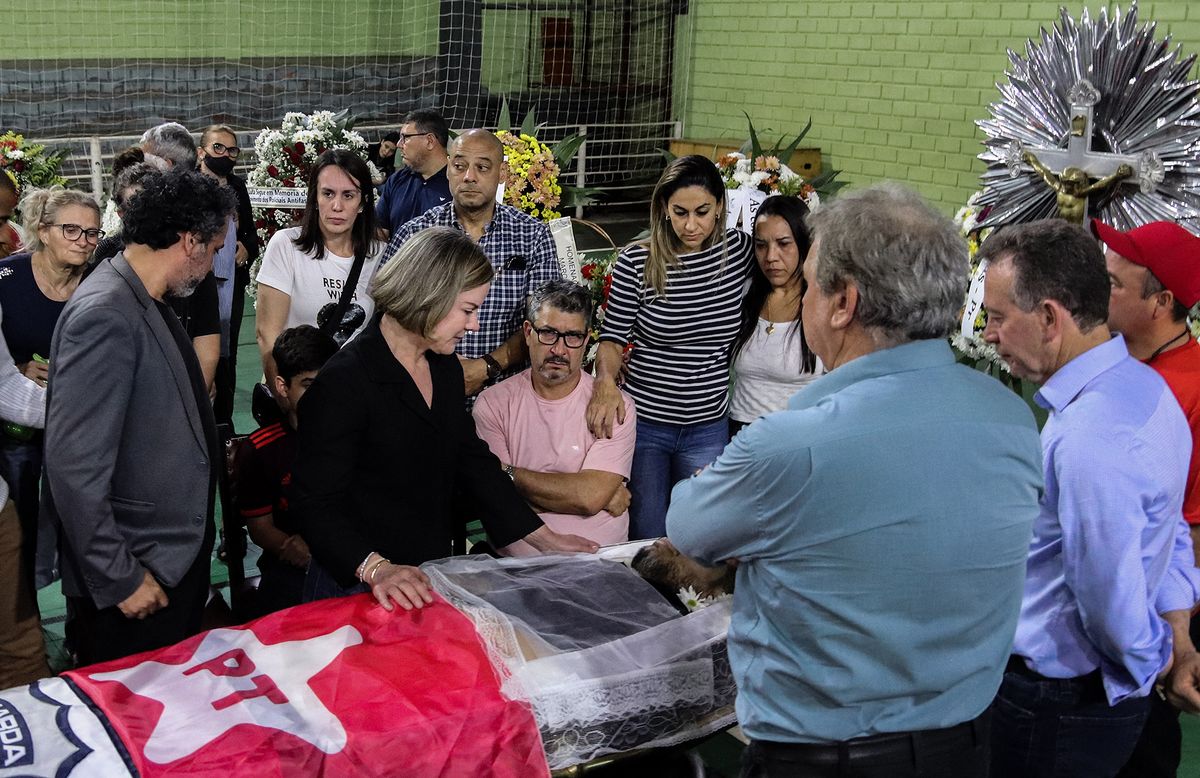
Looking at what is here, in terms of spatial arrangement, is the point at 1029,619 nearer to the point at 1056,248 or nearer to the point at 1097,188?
the point at 1056,248

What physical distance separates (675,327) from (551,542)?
0.90m

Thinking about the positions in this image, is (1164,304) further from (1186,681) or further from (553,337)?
(553,337)

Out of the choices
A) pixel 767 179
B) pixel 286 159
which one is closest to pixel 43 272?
pixel 286 159

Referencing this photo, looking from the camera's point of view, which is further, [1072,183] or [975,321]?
[1072,183]

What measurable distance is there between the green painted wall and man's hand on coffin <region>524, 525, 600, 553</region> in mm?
9414

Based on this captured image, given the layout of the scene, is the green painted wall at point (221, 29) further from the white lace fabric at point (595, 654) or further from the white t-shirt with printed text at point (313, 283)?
the white lace fabric at point (595, 654)

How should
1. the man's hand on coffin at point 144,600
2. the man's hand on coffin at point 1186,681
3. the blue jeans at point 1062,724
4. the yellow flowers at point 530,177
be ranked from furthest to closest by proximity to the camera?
A: the yellow flowers at point 530,177
the man's hand on coffin at point 144,600
the man's hand on coffin at point 1186,681
the blue jeans at point 1062,724

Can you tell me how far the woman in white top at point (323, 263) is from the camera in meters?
3.66

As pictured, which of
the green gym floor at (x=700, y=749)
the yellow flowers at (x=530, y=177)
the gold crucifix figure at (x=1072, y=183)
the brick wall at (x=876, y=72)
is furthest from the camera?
the brick wall at (x=876, y=72)

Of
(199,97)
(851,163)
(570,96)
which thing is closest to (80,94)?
(199,97)

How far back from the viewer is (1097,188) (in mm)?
4223

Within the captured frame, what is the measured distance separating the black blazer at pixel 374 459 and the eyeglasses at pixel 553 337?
0.57 meters

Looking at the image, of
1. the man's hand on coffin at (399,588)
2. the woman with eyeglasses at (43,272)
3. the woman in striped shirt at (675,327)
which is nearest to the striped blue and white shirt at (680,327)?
the woman in striped shirt at (675,327)

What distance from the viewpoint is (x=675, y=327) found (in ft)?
11.0
